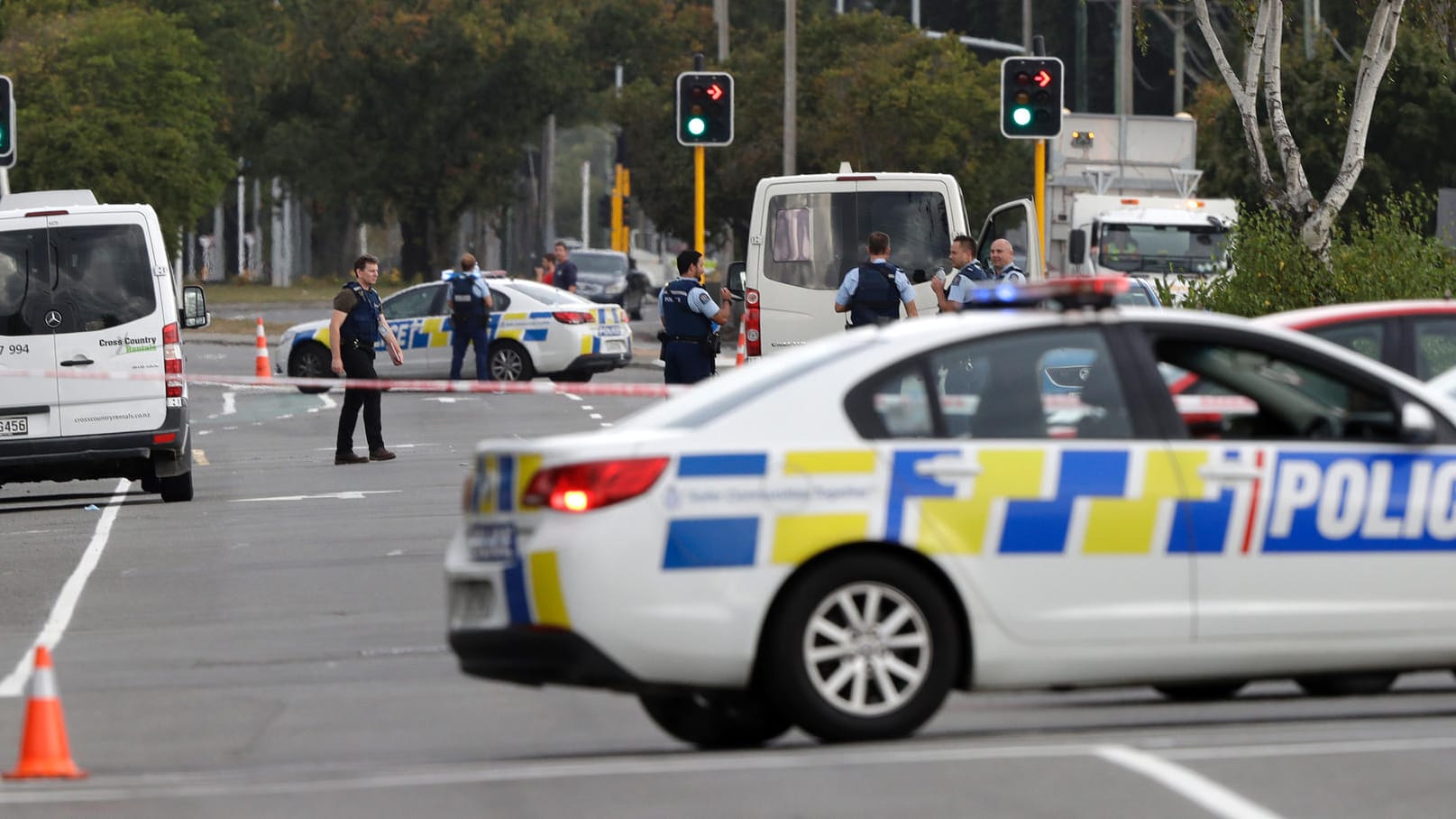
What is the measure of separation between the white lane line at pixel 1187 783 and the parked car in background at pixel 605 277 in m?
48.2

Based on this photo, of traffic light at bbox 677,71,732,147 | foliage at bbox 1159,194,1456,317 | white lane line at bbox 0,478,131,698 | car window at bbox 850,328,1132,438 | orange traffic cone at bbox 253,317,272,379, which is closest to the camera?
car window at bbox 850,328,1132,438

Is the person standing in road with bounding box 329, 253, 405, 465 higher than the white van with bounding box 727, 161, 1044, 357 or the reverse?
the reverse

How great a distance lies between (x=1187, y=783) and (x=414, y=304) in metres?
25.9

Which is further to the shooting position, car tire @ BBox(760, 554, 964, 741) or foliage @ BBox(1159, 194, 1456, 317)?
foliage @ BBox(1159, 194, 1456, 317)

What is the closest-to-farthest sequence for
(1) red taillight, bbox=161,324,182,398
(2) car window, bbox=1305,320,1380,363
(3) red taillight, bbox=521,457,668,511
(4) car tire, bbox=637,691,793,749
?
(3) red taillight, bbox=521,457,668,511
(4) car tire, bbox=637,691,793,749
(2) car window, bbox=1305,320,1380,363
(1) red taillight, bbox=161,324,182,398

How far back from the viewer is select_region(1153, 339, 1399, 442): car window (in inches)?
335

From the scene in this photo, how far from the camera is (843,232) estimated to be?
21.6 meters

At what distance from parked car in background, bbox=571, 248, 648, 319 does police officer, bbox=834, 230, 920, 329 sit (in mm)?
36790

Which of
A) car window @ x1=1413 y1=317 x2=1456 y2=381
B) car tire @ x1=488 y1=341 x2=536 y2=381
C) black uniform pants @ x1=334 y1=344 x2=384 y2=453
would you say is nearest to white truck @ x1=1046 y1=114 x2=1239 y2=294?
car tire @ x1=488 y1=341 x2=536 y2=381

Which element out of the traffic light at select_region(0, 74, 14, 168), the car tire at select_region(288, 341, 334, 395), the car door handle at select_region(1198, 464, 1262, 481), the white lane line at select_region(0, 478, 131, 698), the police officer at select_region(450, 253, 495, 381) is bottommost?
the white lane line at select_region(0, 478, 131, 698)

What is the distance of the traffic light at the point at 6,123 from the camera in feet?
85.7

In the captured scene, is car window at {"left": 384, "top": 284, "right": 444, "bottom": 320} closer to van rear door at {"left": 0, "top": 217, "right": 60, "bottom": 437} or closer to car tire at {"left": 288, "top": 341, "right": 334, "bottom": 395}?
car tire at {"left": 288, "top": 341, "right": 334, "bottom": 395}

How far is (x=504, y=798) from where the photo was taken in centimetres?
752

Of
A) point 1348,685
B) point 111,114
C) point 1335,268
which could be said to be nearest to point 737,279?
point 1335,268
